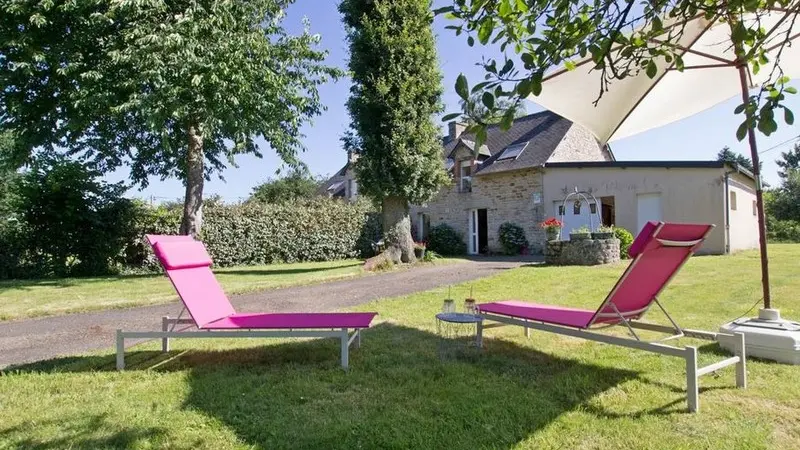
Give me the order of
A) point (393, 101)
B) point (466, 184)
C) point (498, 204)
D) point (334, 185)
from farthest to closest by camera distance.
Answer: point (334, 185), point (466, 184), point (498, 204), point (393, 101)

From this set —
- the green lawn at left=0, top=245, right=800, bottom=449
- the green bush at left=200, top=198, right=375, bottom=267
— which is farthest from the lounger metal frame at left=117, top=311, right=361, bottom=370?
the green bush at left=200, top=198, right=375, bottom=267

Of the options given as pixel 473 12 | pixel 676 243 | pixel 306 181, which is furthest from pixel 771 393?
pixel 306 181

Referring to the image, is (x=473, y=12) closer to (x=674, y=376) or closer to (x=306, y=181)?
(x=674, y=376)

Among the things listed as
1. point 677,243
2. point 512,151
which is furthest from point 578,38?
point 512,151

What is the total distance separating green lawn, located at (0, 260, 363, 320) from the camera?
721 cm

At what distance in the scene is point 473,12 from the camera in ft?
7.40

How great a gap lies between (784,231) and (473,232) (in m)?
18.8

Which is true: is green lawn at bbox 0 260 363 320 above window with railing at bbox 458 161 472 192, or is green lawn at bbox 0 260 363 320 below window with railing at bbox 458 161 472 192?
below

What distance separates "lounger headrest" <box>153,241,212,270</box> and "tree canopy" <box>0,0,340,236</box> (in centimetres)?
694

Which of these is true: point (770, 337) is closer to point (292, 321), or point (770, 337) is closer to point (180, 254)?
point (292, 321)

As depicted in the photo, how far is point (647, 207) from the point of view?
53.0 ft

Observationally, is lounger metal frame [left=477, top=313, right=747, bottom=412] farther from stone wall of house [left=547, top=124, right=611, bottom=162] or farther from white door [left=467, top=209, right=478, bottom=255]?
white door [left=467, top=209, right=478, bottom=255]

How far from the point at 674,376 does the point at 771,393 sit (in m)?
0.59

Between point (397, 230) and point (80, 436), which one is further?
point (397, 230)
